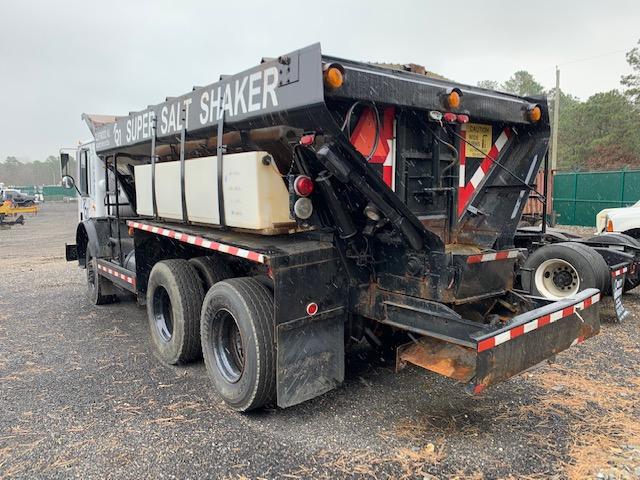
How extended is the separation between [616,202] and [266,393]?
18.0 meters

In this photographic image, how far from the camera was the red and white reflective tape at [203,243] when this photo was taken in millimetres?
3683

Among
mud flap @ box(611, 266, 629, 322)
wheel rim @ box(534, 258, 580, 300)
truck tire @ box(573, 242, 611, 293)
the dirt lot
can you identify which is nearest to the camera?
the dirt lot

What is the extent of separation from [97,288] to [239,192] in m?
4.62

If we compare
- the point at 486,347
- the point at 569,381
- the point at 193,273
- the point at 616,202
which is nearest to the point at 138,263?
the point at 193,273

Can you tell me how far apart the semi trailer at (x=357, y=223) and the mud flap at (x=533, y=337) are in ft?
0.04

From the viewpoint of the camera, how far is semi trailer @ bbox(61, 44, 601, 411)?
125 inches

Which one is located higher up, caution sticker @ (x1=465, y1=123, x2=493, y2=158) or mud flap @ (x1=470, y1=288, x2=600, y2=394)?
caution sticker @ (x1=465, y1=123, x2=493, y2=158)

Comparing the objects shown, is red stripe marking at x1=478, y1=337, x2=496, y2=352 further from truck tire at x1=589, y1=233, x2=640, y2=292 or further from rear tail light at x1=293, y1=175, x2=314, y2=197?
truck tire at x1=589, y1=233, x2=640, y2=292

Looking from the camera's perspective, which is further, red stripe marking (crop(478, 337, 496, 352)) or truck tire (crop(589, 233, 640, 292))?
truck tire (crop(589, 233, 640, 292))

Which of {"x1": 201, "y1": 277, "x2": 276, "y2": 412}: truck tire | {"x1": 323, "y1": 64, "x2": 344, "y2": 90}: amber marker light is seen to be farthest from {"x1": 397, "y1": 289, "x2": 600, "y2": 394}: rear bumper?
{"x1": 323, "y1": 64, "x2": 344, "y2": 90}: amber marker light

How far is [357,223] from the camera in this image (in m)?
3.71

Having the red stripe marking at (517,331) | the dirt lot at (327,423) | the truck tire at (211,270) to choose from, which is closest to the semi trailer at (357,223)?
the red stripe marking at (517,331)

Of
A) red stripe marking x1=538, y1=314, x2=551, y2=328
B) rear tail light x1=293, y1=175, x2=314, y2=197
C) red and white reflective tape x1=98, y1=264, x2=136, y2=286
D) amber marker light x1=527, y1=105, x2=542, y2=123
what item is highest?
amber marker light x1=527, y1=105, x2=542, y2=123

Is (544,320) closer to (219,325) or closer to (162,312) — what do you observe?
(219,325)
